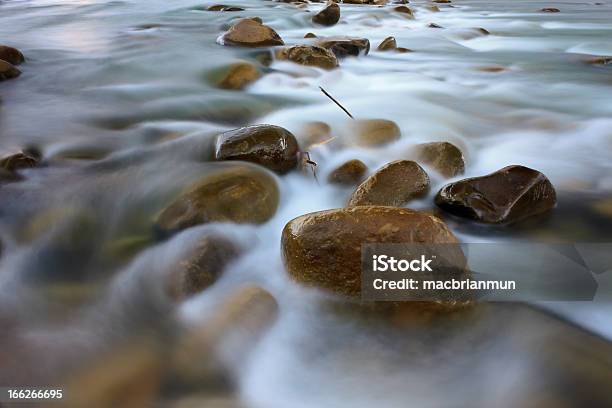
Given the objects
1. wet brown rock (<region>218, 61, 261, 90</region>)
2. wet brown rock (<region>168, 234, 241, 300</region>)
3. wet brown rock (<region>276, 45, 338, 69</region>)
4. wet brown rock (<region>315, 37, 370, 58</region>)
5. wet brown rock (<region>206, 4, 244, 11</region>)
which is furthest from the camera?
wet brown rock (<region>206, 4, 244, 11</region>)

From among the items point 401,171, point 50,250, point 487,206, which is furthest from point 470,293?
point 50,250

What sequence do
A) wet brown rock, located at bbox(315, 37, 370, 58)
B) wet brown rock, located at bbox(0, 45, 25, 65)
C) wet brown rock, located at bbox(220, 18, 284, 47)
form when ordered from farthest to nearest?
1. wet brown rock, located at bbox(220, 18, 284, 47)
2. wet brown rock, located at bbox(315, 37, 370, 58)
3. wet brown rock, located at bbox(0, 45, 25, 65)

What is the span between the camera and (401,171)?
219cm

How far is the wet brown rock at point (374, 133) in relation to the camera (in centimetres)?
300

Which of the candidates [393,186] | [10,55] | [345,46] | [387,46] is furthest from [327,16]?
[393,186]

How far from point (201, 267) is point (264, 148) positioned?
98 centimetres

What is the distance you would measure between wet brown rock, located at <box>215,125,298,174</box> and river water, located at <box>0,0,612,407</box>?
0.14m

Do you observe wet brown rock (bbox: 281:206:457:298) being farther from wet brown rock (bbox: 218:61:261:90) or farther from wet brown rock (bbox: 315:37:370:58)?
wet brown rock (bbox: 315:37:370:58)

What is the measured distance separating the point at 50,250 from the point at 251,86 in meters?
2.79

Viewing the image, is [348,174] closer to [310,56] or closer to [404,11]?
[310,56]

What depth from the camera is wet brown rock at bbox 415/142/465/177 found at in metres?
2.54

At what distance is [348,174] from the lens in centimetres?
255

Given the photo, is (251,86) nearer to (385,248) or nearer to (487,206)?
(487,206)

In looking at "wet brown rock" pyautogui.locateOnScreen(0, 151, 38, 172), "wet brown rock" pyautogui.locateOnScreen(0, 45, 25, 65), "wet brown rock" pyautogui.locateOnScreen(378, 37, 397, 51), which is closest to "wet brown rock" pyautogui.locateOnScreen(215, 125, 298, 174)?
"wet brown rock" pyautogui.locateOnScreen(0, 151, 38, 172)
